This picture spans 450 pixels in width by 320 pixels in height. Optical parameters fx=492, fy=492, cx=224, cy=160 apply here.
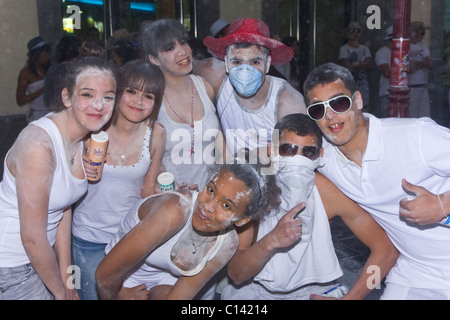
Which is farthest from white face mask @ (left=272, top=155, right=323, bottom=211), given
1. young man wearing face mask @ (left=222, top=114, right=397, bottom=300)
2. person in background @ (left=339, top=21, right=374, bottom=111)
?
person in background @ (left=339, top=21, right=374, bottom=111)

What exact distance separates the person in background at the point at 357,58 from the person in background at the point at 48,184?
2.56m

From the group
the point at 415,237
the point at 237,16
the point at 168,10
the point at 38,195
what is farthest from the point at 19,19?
the point at 415,237

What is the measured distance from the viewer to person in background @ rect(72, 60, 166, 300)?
7.04 ft

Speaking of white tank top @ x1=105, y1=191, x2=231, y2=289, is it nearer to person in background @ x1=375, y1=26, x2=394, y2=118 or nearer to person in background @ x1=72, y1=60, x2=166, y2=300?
person in background @ x1=72, y1=60, x2=166, y2=300

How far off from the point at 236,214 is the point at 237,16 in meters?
3.70

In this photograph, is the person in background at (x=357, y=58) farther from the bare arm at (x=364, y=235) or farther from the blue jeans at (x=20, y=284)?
the blue jeans at (x=20, y=284)

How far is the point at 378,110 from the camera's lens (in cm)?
376

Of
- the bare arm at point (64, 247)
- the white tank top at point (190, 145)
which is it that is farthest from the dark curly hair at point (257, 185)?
the bare arm at point (64, 247)

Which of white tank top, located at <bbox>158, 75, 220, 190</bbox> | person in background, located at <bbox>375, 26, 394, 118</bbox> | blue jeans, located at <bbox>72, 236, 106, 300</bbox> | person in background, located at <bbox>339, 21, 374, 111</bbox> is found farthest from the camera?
person in background, located at <bbox>339, 21, 374, 111</bbox>

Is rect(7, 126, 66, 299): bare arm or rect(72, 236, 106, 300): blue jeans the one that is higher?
rect(7, 126, 66, 299): bare arm

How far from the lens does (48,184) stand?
1708 mm

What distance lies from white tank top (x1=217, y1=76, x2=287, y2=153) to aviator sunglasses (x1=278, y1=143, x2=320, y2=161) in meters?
0.26

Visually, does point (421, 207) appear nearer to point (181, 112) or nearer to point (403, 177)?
point (403, 177)

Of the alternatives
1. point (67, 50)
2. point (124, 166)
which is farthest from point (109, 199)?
point (67, 50)
